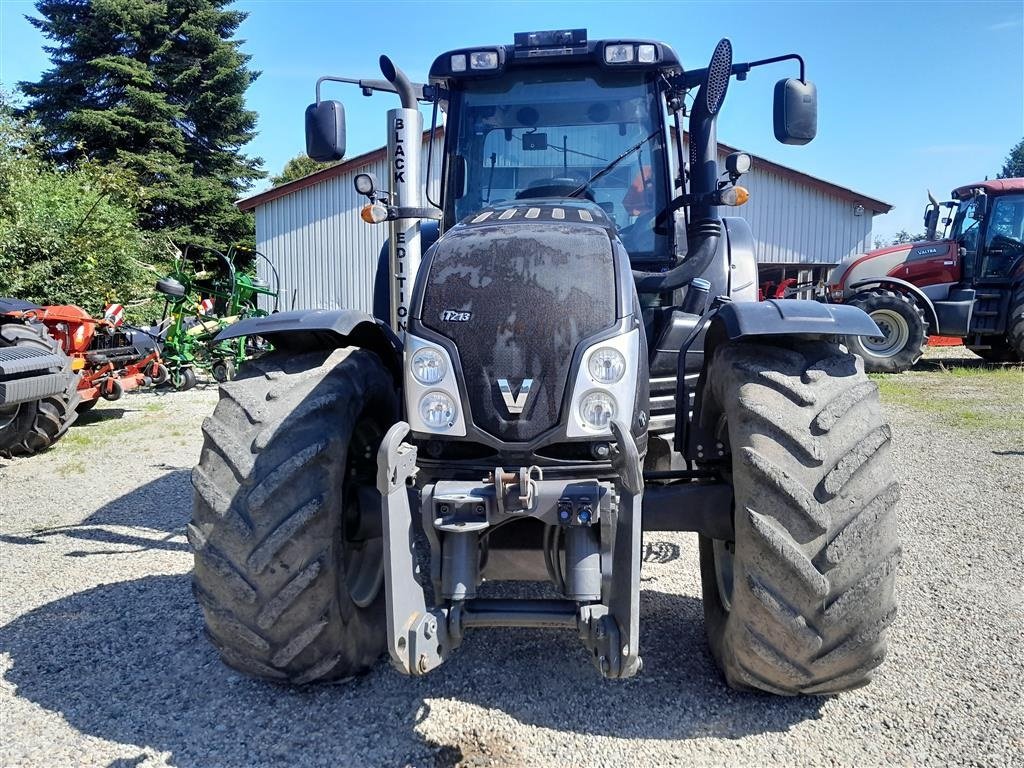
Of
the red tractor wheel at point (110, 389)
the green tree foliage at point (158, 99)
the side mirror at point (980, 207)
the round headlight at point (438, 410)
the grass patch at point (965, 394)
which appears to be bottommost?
the grass patch at point (965, 394)

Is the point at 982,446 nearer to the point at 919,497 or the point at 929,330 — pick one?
the point at 919,497

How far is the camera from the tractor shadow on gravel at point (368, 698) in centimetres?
255

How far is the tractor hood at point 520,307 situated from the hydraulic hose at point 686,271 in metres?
0.93

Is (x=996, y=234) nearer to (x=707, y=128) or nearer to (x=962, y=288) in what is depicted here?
(x=962, y=288)

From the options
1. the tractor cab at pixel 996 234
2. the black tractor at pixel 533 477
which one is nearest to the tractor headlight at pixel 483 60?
the black tractor at pixel 533 477

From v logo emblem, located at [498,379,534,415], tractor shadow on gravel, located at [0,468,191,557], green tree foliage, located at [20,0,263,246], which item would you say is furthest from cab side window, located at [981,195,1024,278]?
green tree foliage, located at [20,0,263,246]

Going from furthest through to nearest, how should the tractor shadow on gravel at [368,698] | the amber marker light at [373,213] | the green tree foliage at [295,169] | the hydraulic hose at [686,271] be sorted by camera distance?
the green tree foliage at [295,169] < the amber marker light at [373,213] < the hydraulic hose at [686,271] < the tractor shadow on gravel at [368,698]

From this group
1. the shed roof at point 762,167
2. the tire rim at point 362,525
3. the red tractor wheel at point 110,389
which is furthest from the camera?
the shed roof at point 762,167

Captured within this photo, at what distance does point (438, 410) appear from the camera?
8.17 feet

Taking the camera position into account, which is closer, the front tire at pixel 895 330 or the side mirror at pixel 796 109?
the side mirror at pixel 796 109

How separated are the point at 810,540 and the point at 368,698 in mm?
1625

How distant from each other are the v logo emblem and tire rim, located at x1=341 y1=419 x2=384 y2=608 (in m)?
0.70

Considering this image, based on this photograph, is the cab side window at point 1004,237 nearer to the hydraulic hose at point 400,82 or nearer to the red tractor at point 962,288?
the red tractor at point 962,288

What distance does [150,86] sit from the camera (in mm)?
25453
